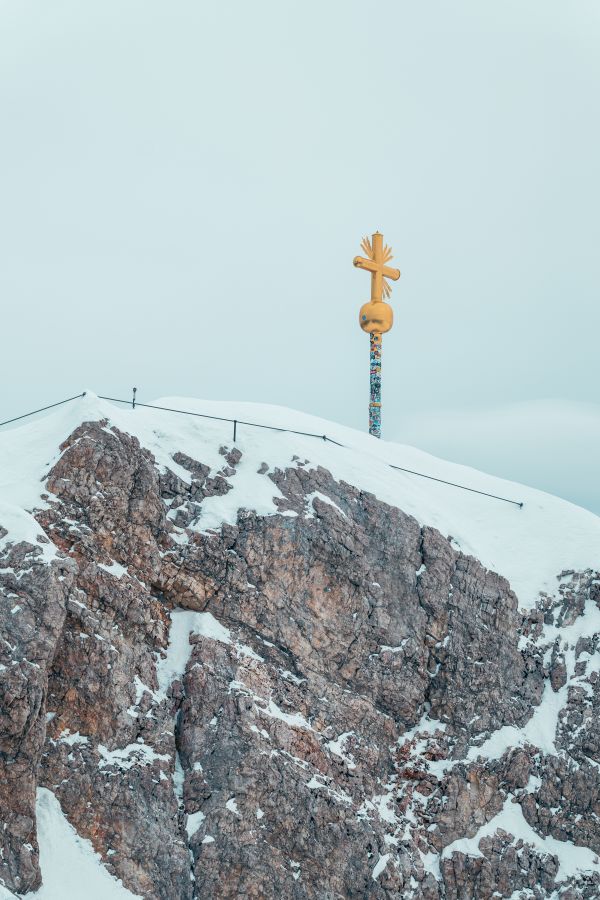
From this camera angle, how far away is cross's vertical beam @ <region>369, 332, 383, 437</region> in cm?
4700

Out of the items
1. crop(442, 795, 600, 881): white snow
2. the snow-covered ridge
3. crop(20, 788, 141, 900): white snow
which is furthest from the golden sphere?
crop(20, 788, 141, 900): white snow

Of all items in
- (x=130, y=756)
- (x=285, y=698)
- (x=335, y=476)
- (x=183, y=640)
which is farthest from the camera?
(x=335, y=476)

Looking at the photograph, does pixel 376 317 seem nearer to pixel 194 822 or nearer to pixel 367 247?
pixel 367 247

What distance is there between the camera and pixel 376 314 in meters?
47.4

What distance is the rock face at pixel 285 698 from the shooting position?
98.1 ft

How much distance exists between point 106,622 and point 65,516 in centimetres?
335

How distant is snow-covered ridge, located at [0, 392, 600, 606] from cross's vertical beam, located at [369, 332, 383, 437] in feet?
6.63

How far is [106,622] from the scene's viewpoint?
31766 millimetres

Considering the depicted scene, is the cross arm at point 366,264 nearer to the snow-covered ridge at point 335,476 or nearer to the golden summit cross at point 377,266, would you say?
the golden summit cross at point 377,266

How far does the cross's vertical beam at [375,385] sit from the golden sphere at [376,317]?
316mm

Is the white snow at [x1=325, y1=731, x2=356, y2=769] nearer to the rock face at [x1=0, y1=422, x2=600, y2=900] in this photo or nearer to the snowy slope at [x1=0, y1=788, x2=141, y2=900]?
the rock face at [x1=0, y1=422, x2=600, y2=900]

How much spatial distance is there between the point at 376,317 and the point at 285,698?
61.9ft

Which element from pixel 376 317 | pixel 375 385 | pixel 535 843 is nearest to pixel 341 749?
pixel 535 843

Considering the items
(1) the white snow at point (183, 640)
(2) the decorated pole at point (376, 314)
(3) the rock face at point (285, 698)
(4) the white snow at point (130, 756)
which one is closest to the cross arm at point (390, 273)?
(2) the decorated pole at point (376, 314)
